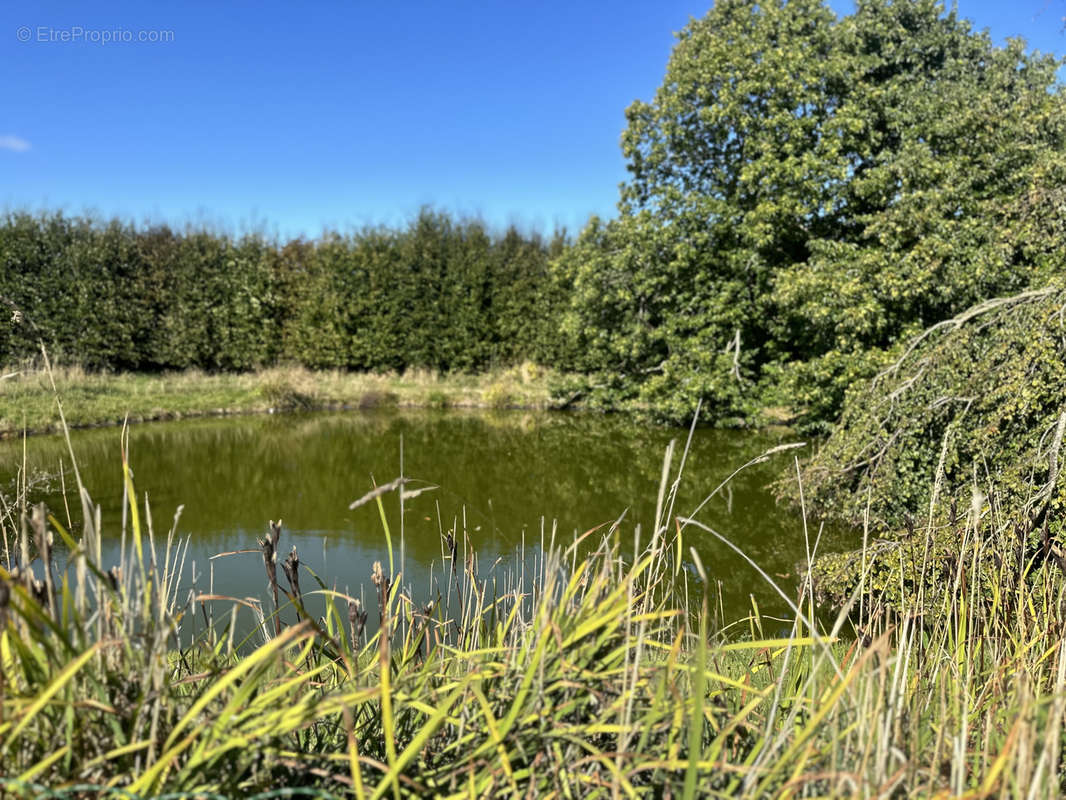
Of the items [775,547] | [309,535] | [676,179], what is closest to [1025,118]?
[676,179]

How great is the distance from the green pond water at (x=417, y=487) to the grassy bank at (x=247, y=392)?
743 millimetres

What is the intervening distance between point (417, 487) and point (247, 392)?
8016mm

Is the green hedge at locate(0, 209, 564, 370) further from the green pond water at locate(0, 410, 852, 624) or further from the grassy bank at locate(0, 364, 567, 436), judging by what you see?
the green pond water at locate(0, 410, 852, 624)

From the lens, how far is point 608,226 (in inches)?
480

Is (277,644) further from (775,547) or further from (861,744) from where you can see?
(775,547)

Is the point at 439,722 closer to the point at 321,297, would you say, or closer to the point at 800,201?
the point at 800,201

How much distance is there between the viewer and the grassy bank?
35.0 feet

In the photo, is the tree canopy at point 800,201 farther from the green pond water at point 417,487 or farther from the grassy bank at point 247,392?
the grassy bank at point 247,392

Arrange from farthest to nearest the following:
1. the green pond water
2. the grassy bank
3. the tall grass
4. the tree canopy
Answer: the grassy bank
the tree canopy
the green pond water
the tall grass

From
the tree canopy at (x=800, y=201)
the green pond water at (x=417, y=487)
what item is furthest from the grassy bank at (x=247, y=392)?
the tree canopy at (x=800, y=201)

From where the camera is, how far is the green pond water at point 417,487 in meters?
4.97

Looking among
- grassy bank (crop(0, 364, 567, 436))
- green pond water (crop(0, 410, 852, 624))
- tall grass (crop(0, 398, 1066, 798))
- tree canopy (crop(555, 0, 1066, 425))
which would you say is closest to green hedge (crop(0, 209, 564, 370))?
grassy bank (crop(0, 364, 567, 436))

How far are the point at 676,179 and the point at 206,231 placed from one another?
10.7 metres

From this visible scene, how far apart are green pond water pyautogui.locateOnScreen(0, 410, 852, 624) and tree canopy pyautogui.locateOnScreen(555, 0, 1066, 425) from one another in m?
1.42
